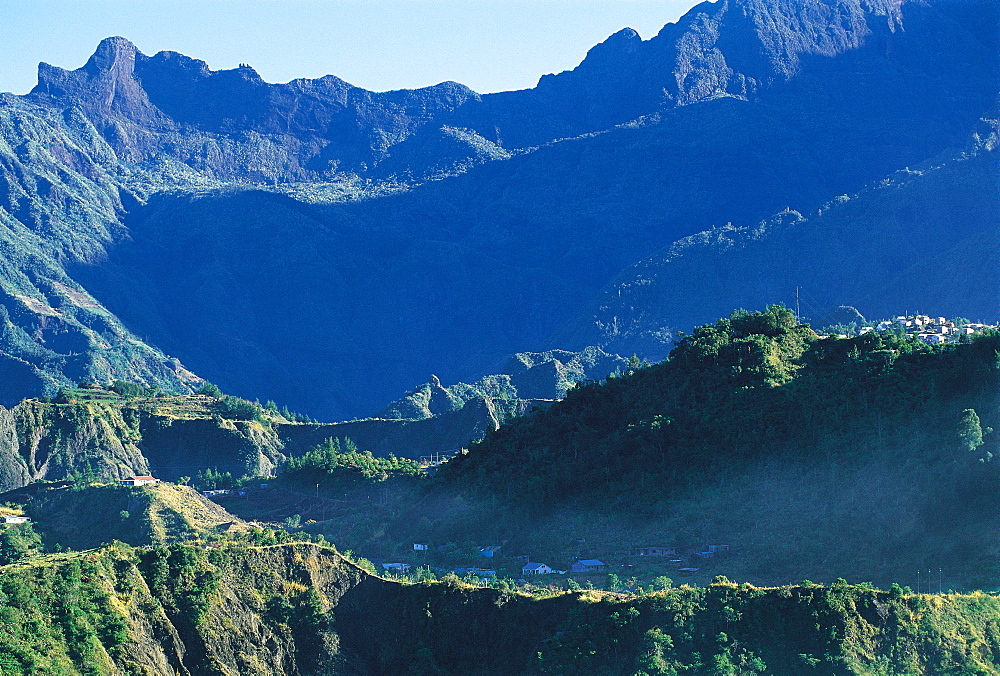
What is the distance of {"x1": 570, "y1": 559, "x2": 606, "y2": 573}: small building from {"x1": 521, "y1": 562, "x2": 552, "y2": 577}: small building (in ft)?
4.01

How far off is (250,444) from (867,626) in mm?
95006

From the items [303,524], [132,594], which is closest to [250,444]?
[303,524]

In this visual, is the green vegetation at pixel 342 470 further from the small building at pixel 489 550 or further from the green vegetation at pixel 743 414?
the small building at pixel 489 550

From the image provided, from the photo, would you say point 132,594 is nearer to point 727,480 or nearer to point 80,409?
point 727,480

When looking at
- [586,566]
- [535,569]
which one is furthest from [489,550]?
[586,566]

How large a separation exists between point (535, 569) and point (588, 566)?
2.60m

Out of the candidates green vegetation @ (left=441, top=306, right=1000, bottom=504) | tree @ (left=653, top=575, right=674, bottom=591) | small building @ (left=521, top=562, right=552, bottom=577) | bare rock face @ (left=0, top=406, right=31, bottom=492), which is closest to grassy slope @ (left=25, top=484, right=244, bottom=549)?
green vegetation @ (left=441, top=306, right=1000, bottom=504)

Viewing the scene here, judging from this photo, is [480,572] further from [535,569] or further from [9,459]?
[9,459]

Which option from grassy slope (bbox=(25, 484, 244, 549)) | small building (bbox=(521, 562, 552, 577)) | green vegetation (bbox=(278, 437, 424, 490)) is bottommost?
small building (bbox=(521, 562, 552, 577))

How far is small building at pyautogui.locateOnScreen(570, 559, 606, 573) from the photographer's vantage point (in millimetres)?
81119

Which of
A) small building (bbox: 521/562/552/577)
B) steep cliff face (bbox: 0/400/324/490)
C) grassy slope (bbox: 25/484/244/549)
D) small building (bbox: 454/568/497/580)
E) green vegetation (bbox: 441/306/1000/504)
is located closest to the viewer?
small building (bbox: 454/568/497/580)

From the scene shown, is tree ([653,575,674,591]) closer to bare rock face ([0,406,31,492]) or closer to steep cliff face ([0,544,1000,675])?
steep cliff face ([0,544,1000,675])

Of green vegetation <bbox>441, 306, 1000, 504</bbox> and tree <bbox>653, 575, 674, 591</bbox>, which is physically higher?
green vegetation <bbox>441, 306, 1000, 504</bbox>

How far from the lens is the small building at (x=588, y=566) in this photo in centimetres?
8112
